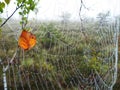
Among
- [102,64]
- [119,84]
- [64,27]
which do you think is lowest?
[119,84]

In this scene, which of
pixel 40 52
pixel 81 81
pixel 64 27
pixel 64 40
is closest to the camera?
pixel 81 81

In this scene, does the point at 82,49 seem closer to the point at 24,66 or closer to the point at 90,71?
the point at 90,71

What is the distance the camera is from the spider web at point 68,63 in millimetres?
7321

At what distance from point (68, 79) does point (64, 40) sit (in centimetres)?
102

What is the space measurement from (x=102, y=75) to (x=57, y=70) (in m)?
0.95

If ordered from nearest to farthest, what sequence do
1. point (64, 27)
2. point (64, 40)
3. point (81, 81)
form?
point (81, 81) → point (64, 40) → point (64, 27)

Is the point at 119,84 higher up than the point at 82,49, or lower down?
lower down

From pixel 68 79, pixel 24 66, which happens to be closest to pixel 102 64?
pixel 68 79

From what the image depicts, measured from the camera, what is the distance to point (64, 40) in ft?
27.9

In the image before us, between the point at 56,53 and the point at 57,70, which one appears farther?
the point at 56,53

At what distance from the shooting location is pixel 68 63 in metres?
8.18

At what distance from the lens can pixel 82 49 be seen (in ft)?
28.5

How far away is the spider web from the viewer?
288 inches

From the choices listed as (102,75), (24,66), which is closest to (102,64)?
(102,75)
